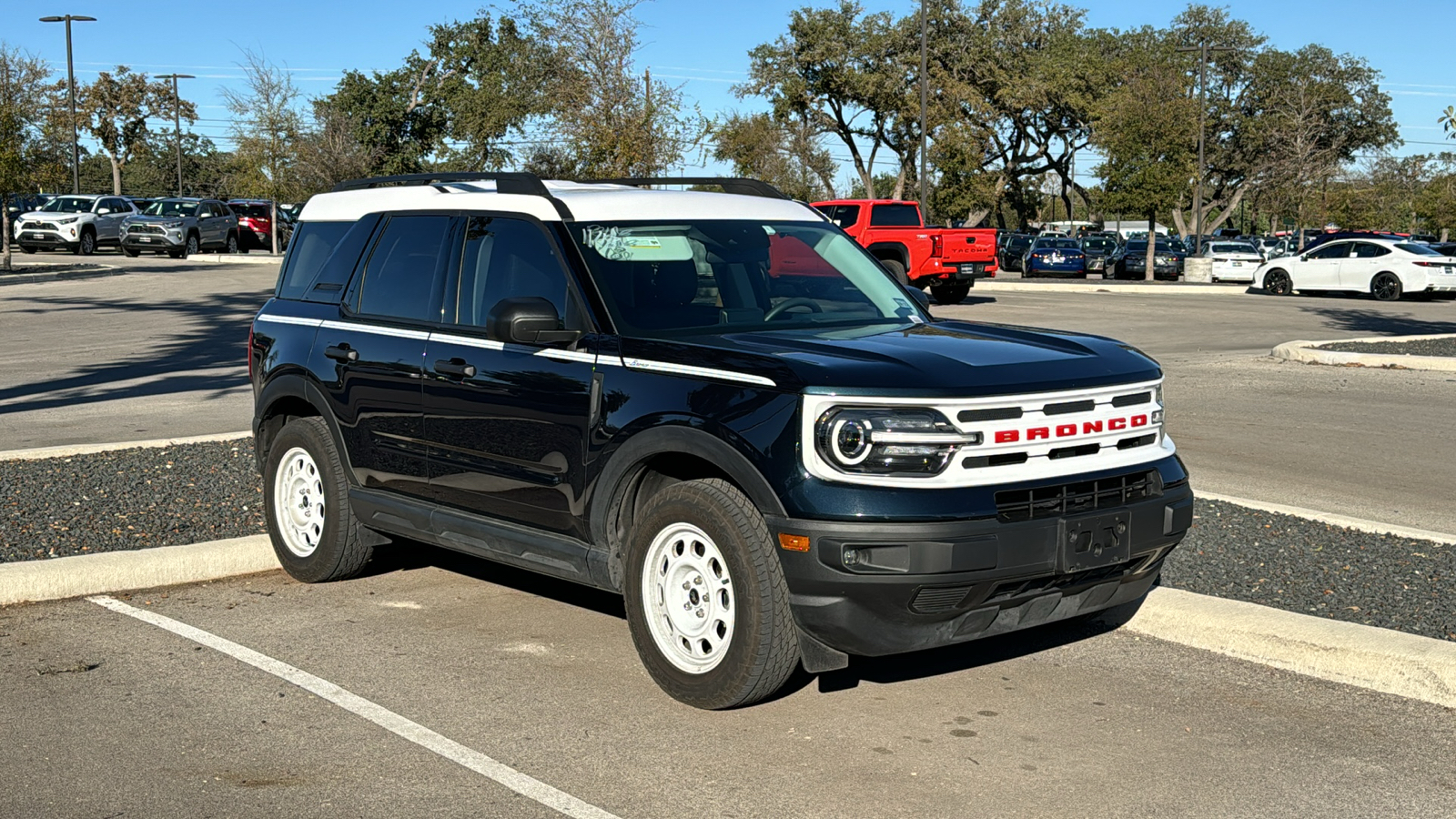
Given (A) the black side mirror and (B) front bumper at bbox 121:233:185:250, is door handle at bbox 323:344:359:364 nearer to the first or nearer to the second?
(A) the black side mirror

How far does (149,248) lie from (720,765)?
4356cm

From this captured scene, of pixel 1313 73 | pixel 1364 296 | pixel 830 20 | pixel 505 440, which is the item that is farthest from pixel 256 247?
pixel 505 440

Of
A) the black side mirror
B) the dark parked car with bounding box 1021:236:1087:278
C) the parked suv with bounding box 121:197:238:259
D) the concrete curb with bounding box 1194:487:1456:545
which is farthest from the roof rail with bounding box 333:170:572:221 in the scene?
the dark parked car with bounding box 1021:236:1087:278

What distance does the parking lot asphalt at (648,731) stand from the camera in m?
4.43

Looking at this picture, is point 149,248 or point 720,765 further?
point 149,248

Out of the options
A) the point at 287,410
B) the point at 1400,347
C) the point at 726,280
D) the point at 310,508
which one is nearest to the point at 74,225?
the point at 1400,347

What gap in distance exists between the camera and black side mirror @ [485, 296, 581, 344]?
559cm

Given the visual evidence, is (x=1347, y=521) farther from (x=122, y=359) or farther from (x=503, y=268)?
(x=122, y=359)

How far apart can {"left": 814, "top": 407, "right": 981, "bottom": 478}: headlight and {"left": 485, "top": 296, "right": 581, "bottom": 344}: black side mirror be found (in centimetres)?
134

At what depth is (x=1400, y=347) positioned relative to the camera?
1888 cm

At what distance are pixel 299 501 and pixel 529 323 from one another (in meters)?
2.34

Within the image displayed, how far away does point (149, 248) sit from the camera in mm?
44188

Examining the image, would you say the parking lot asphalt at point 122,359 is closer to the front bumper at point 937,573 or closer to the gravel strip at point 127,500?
the gravel strip at point 127,500

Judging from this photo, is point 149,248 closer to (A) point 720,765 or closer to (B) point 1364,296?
(B) point 1364,296
